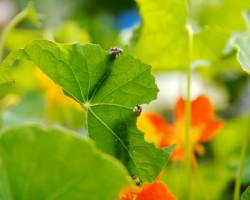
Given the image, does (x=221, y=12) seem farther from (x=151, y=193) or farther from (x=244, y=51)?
(x=151, y=193)

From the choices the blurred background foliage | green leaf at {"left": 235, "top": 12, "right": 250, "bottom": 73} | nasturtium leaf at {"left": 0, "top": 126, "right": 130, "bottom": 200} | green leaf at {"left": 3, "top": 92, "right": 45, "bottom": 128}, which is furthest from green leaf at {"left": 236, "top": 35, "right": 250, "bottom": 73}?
green leaf at {"left": 3, "top": 92, "right": 45, "bottom": 128}

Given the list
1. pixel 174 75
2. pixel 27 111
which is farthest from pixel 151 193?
pixel 174 75

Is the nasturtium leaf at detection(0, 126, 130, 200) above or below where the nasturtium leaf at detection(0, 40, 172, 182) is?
below

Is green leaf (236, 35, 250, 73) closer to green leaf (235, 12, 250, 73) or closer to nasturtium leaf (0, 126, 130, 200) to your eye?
green leaf (235, 12, 250, 73)

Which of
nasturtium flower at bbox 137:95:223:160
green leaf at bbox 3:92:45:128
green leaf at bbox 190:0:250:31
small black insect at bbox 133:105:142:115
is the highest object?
green leaf at bbox 190:0:250:31

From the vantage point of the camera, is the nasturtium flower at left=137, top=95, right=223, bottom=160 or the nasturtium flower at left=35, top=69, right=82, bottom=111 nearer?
the nasturtium flower at left=137, top=95, right=223, bottom=160

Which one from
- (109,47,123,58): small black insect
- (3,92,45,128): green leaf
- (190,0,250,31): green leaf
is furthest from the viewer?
(190,0,250,31): green leaf

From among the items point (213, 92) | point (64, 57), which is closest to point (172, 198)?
point (64, 57)
